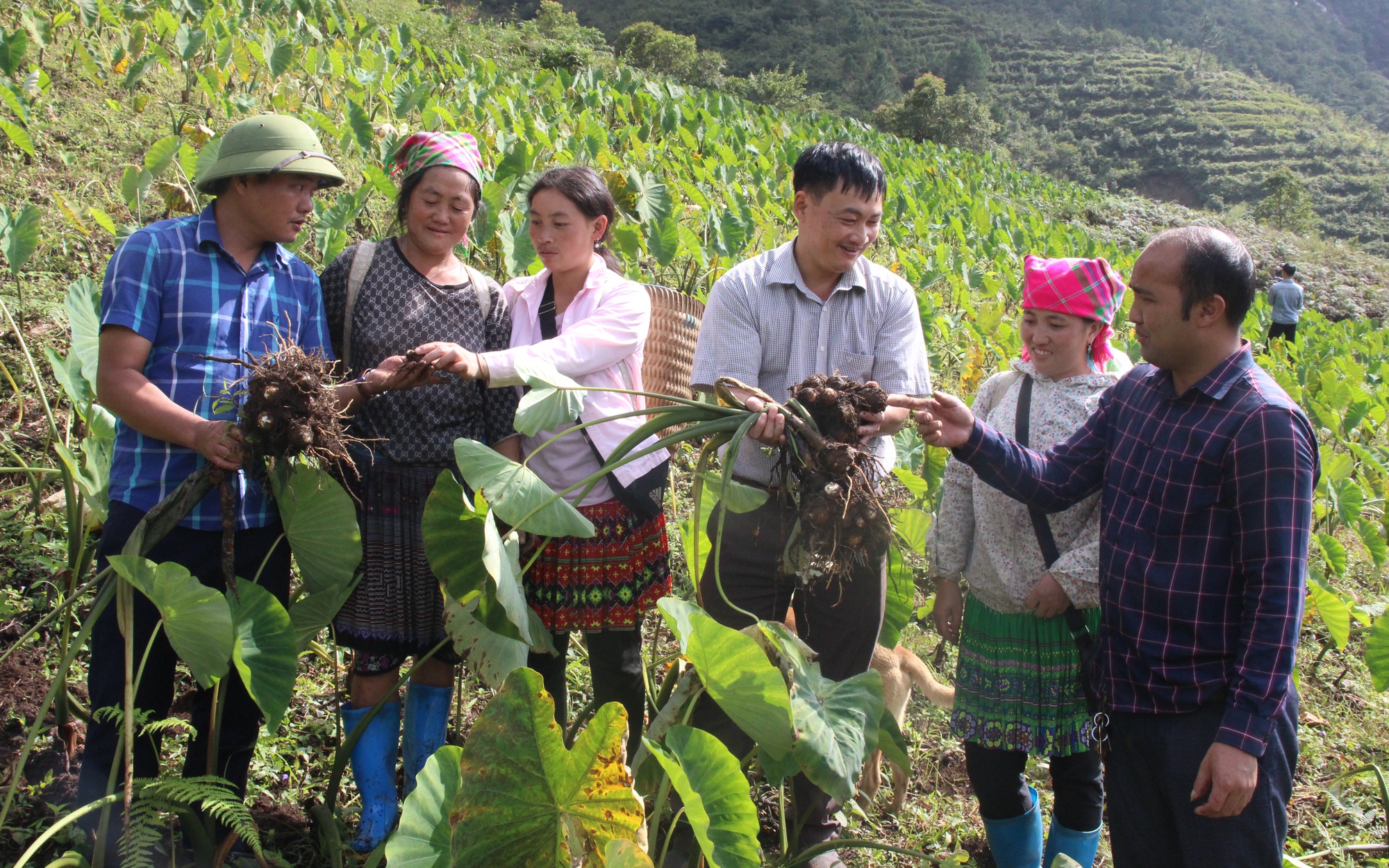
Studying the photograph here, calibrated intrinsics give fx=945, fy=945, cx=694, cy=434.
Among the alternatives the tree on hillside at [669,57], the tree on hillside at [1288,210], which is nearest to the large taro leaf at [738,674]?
the tree on hillside at [669,57]

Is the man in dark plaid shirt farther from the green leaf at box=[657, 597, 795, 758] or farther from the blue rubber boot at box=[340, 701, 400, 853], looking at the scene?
the blue rubber boot at box=[340, 701, 400, 853]

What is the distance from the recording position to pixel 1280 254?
770 inches

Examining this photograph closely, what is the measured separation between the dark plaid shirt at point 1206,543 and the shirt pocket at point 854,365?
0.51m

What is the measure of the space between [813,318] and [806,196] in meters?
0.26

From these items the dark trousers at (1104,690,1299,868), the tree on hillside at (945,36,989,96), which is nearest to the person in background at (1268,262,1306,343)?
the dark trousers at (1104,690,1299,868)

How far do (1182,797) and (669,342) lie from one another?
5.04ft

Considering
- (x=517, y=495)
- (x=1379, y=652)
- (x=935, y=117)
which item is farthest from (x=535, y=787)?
(x=935, y=117)

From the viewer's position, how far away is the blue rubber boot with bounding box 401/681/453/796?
2.07 m

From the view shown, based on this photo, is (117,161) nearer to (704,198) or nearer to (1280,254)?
(704,198)

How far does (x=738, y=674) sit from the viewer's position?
145 cm

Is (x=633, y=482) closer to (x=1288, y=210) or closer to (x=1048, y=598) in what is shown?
(x=1048, y=598)

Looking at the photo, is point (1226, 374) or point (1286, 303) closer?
point (1226, 374)

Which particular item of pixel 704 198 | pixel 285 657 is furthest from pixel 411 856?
pixel 704 198

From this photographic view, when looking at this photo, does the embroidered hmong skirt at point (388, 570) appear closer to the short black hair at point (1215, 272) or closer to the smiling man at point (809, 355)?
the smiling man at point (809, 355)
